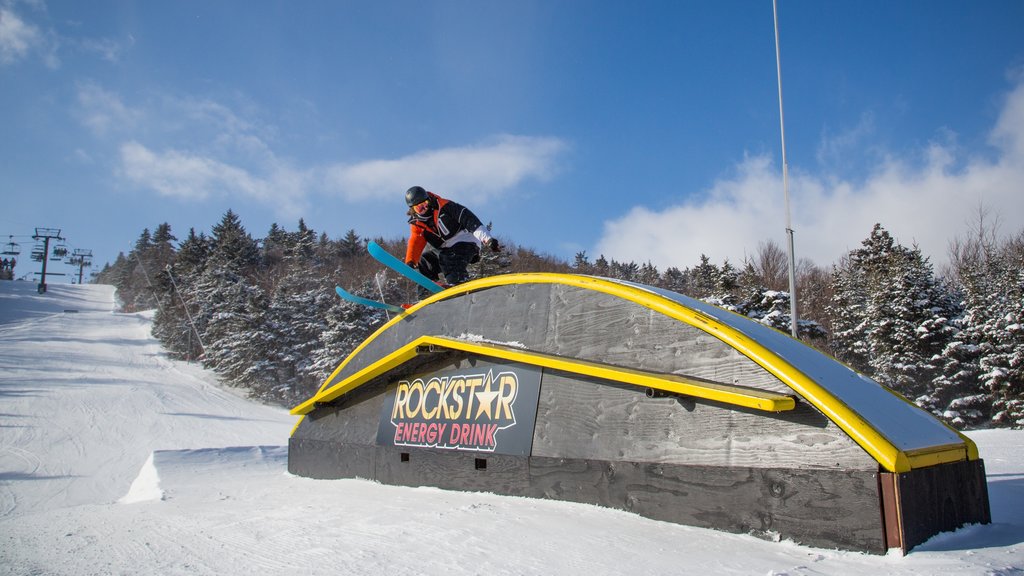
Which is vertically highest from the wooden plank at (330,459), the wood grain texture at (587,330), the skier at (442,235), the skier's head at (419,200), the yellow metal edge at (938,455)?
the skier's head at (419,200)

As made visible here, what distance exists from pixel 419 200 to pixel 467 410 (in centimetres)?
305

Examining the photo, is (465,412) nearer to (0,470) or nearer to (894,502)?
(894,502)

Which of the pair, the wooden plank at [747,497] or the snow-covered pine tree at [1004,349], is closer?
the wooden plank at [747,497]

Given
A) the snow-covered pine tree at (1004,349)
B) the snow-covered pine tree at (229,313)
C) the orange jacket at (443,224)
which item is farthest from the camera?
the snow-covered pine tree at (229,313)

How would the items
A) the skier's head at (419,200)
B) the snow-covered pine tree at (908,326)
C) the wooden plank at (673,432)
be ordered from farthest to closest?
the snow-covered pine tree at (908,326) → the skier's head at (419,200) → the wooden plank at (673,432)

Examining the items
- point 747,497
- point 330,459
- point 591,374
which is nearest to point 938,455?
point 747,497

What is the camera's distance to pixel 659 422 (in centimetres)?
436

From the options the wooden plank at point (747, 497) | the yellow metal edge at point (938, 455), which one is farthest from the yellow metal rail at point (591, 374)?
the yellow metal edge at point (938, 455)

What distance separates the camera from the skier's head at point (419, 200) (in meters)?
7.68

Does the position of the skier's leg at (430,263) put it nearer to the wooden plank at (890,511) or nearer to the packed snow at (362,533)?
the packed snow at (362,533)

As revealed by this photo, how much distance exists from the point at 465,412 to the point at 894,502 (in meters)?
3.93

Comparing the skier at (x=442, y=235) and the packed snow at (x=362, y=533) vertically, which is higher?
the skier at (x=442, y=235)

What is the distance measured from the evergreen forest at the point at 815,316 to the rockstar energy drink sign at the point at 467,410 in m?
5.73

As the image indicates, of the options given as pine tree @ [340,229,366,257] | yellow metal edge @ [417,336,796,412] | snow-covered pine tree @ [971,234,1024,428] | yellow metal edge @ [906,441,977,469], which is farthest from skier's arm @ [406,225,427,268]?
pine tree @ [340,229,366,257]
